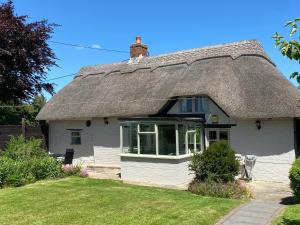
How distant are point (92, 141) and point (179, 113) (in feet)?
20.3

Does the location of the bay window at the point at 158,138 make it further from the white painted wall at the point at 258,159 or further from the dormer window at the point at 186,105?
the dormer window at the point at 186,105

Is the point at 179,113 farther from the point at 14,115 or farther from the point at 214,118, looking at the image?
the point at 14,115

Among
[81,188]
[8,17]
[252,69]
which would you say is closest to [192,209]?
[81,188]

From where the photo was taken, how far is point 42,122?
2523 centimetres

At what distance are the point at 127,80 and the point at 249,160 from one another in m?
9.59

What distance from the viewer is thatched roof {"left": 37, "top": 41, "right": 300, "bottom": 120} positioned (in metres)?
16.7

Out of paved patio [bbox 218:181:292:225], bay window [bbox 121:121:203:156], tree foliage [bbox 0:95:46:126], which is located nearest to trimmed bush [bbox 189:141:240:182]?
paved patio [bbox 218:181:292:225]

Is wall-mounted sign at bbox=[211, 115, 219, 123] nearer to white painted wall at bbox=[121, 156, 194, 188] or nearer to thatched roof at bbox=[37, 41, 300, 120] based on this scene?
thatched roof at bbox=[37, 41, 300, 120]

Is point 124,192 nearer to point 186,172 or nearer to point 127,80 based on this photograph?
point 186,172

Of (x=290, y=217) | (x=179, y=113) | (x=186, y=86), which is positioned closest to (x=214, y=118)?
(x=179, y=113)

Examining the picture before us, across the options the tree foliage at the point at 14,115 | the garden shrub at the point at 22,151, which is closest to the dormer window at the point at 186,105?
the garden shrub at the point at 22,151

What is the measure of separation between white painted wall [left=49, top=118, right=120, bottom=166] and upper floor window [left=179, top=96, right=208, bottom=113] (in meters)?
4.08

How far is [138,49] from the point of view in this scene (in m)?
25.7

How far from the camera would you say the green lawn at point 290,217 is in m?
8.67
